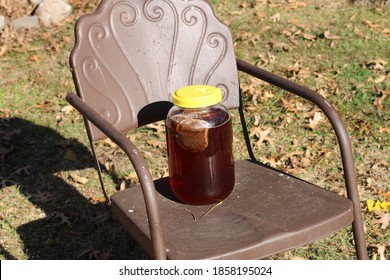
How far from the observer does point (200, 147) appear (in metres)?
2.48

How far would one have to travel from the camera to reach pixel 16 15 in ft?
24.4

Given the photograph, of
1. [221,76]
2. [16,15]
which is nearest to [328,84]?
[221,76]

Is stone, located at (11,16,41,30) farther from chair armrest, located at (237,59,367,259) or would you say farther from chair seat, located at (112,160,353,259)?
chair armrest, located at (237,59,367,259)

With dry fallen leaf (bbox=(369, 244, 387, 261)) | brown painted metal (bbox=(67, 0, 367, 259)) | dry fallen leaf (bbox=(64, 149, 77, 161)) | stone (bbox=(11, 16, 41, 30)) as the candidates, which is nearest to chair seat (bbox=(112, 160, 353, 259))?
brown painted metal (bbox=(67, 0, 367, 259))

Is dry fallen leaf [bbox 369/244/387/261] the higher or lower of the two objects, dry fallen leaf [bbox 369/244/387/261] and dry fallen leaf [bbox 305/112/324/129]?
the lower

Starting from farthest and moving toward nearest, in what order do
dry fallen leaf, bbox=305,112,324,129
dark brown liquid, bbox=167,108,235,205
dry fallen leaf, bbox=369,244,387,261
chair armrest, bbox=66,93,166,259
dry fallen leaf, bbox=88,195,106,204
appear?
dry fallen leaf, bbox=305,112,324,129 < dry fallen leaf, bbox=88,195,106,204 < dry fallen leaf, bbox=369,244,387,261 < dark brown liquid, bbox=167,108,235,205 < chair armrest, bbox=66,93,166,259

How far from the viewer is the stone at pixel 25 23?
7.19m

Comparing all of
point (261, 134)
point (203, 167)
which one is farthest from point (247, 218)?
point (261, 134)

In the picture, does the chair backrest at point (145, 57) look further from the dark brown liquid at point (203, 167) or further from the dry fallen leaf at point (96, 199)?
the dry fallen leaf at point (96, 199)

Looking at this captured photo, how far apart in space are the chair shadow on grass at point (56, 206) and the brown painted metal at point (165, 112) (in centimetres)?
96

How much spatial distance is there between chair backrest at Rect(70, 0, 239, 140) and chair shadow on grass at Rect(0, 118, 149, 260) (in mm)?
987

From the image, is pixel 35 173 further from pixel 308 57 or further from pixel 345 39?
pixel 345 39

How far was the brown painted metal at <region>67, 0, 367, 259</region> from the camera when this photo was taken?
7.42 ft

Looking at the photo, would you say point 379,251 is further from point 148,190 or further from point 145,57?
point 148,190
